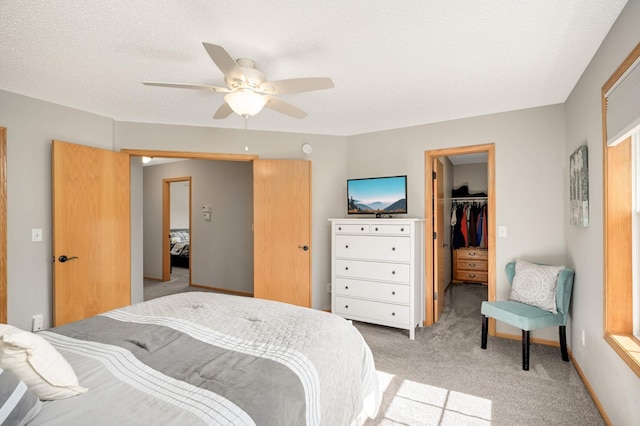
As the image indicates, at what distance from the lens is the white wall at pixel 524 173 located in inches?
123

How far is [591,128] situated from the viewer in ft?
7.53

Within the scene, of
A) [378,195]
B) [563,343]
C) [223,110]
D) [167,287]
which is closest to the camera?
[223,110]

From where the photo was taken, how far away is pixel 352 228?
3.63 metres

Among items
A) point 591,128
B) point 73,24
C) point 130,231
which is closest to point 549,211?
point 591,128

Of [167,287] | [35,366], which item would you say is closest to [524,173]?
[35,366]

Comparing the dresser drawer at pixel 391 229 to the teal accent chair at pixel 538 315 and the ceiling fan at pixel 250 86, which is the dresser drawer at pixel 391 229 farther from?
the ceiling fan at pixel 250 86

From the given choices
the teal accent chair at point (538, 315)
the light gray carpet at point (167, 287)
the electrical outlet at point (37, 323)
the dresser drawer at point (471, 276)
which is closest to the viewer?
the teal accent chair at point (538, 315)

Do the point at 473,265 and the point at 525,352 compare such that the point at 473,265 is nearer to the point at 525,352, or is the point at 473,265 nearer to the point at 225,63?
the point at 525,352

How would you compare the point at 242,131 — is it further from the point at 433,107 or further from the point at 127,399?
the point at 127,399

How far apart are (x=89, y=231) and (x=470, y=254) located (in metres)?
5.73

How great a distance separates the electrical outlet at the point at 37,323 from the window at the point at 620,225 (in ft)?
14.1

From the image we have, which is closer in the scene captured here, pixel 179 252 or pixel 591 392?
pixel 591 392

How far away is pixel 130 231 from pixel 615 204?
4285mm

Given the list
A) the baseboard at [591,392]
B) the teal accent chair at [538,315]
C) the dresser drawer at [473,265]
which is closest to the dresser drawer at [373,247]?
the teal accent chair at [538,315]
